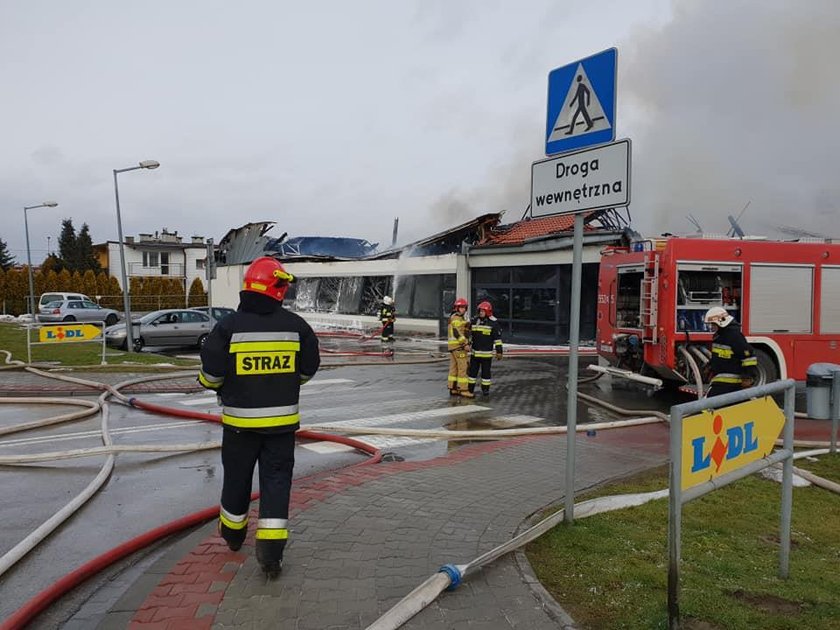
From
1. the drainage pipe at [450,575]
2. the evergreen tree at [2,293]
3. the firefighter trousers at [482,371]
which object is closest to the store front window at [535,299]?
the firefighter trousers at [482,371]

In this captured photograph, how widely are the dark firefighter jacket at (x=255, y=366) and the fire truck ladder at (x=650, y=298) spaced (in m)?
7.68

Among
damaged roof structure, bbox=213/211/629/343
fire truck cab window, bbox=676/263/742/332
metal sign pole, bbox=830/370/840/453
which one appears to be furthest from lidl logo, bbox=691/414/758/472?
damaged roof structure, bbox=213/211/629/343

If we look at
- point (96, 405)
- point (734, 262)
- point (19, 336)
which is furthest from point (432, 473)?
point (19, 336)

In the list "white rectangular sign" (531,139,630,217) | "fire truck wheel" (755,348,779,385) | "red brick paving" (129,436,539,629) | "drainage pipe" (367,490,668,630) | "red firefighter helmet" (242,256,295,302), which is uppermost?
"white rectangular sign" (531,139,630,217)

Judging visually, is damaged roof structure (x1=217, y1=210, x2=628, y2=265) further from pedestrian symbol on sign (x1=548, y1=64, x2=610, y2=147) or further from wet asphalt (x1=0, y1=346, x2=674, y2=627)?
pedestrian symbol on sign (x1=548, y1=64, x2=610, y2=147)

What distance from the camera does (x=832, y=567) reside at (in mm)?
4090

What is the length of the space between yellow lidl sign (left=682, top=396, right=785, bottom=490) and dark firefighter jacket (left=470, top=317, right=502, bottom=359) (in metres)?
7.03

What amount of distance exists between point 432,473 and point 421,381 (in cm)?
703

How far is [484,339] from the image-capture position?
11.1 m

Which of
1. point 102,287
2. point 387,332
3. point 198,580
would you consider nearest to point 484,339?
point 198,580

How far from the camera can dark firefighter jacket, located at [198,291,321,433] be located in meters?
3.85

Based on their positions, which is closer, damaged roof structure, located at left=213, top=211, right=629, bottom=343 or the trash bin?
the trash bin

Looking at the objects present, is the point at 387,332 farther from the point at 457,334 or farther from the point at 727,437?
the point at 727,437

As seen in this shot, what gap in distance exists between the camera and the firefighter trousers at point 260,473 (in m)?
3.85
